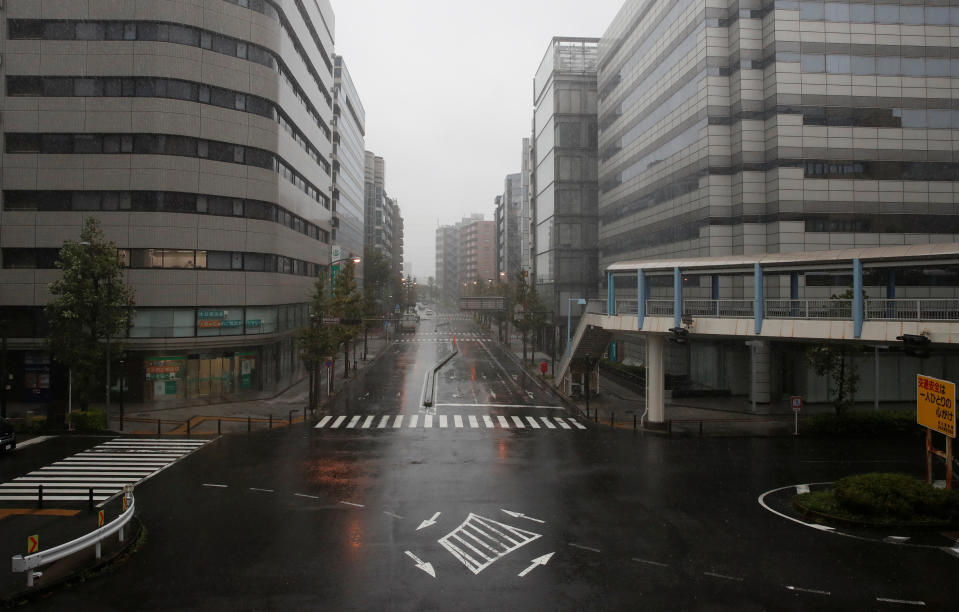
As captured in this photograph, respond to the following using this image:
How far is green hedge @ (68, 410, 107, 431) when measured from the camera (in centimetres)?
2981

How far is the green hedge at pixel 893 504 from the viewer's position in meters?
17.1

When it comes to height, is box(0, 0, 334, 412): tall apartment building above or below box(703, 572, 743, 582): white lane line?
→ above

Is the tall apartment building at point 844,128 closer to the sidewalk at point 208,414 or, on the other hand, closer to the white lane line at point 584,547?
the white lane line at point 584,547

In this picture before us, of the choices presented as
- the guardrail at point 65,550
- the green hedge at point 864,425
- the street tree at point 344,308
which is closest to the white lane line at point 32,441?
the guardrail at point 65,550

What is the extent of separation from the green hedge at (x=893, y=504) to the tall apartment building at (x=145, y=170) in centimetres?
3599

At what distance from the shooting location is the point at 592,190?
70812 millimetres

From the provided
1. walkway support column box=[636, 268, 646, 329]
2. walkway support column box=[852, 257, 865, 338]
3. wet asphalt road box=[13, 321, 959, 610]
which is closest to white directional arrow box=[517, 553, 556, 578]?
wet asphalt road box=[13, 321, 959, 610]

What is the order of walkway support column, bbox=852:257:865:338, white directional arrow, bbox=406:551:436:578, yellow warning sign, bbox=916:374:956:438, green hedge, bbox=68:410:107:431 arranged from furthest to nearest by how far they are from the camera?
green hedge, bbox=68:410:107:431
walkway support column, bbox=852:257:865:338
yellow warning sign, bbox=916:374:956:438
white directional arrow, bbox=406:551:436:578

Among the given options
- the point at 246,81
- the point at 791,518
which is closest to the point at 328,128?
the point at 246,81

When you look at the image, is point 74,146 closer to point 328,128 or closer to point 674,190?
point 328,128

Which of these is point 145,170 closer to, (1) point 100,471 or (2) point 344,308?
(2) point 344,308

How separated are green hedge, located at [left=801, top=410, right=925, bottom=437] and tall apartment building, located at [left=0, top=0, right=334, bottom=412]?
36.0 metres

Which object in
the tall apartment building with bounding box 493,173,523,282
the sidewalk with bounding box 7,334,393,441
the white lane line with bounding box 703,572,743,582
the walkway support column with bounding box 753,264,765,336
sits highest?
the tall apartment building with bounding box 493,173,523,282

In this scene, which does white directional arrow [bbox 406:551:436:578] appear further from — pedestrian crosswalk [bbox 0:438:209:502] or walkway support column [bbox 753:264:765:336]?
walkway support column [bbox 753:264:765:336]
